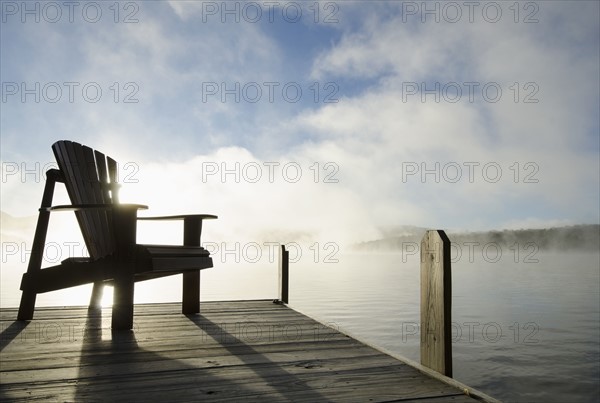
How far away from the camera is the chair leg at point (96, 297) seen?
4.28m

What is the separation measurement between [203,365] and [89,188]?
1992mm

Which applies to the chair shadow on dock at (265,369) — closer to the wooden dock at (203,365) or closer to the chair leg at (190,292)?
the wooden dock at (203,365)

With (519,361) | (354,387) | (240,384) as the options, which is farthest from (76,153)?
(519,361)

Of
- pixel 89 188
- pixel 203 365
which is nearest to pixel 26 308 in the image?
pixel 89 188

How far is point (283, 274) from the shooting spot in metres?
4.98

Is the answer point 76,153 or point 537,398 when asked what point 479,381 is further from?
point 76,153

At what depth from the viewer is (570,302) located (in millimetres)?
20359

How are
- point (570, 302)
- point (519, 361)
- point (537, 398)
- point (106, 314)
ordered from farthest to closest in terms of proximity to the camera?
point (570, 302) < point (519, 361) < point (537, 398) < point (106, 314)

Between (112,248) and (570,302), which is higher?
(112,248)

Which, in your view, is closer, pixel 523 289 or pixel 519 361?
pixel 519 361

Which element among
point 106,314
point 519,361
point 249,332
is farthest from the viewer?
point 519,361

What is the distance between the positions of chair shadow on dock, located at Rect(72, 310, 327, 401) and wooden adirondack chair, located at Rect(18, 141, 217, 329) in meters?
0.39

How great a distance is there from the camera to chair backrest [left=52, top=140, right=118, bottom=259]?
3.38 metres

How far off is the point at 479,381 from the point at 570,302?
1485cm
